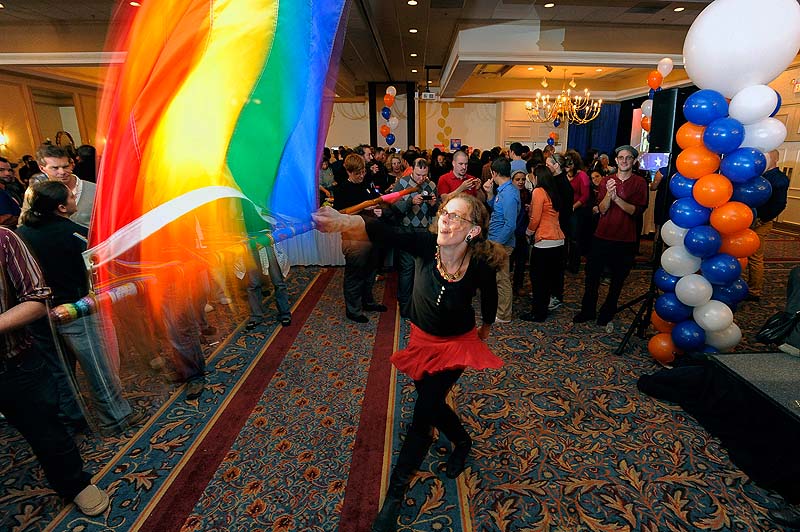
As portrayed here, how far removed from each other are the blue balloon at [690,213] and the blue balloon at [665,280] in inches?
15.2

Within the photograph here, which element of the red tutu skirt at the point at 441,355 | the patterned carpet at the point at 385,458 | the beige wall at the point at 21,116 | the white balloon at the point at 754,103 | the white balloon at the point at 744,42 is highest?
the beige wall at the point at 21,116

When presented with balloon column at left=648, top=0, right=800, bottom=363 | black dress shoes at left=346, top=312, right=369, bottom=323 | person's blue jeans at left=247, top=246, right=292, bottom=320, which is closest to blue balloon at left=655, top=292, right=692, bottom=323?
balloon column at left=648, top=0, right=800, bottom=363

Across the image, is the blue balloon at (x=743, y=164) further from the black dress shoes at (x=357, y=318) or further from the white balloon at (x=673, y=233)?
the black dress shoes at (x=357, y=318)

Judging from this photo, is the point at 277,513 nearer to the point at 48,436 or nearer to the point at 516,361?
the point at 48,436

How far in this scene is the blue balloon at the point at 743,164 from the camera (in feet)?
8.31

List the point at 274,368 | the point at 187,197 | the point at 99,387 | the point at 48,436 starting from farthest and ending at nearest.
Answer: the point at 274,368 → the point at 48,436 → the point at 99,387 → the point at 187,197

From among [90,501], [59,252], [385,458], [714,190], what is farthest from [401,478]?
[714,190]

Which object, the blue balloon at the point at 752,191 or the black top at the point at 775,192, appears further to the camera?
the black top at the point at 775,192

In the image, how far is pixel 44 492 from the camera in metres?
2.09

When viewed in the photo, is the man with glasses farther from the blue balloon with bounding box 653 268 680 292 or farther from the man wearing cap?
the blue balloon with bounding box 653 268 680 292

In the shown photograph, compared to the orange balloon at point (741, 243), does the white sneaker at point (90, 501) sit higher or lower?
lower

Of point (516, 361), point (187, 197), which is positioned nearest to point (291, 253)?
point (516, 361)

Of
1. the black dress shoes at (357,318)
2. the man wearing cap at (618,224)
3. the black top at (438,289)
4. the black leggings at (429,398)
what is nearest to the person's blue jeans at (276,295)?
the black dress shoes at (357,318)

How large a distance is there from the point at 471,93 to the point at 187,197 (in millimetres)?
16083
